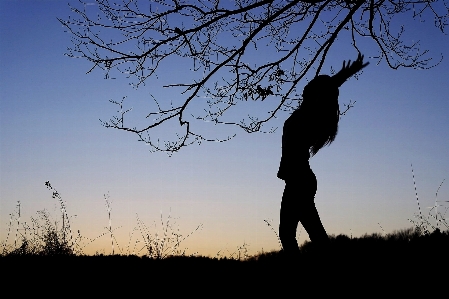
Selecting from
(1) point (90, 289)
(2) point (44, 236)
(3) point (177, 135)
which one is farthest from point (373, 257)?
(2) point (44, 236)

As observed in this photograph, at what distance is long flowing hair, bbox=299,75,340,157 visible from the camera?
169 inches

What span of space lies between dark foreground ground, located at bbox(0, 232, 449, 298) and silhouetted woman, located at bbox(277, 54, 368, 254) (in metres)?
0.29

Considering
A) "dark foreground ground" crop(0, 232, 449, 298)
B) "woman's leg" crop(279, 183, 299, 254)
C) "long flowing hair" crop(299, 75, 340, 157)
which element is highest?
"long flowing hair" crop(299, 75, 340, 157)

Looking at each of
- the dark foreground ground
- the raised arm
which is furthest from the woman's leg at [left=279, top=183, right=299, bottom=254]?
the raised arm

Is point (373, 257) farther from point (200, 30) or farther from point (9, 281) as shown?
point (200, 30)

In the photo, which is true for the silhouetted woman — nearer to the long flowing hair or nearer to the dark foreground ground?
the long flowing hair

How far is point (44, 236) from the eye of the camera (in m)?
6.72

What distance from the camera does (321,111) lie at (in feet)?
14.2

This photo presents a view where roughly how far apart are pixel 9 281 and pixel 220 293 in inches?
85.7

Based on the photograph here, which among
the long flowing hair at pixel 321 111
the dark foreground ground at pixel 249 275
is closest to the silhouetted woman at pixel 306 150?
the long flowing hair at pixel 321 111

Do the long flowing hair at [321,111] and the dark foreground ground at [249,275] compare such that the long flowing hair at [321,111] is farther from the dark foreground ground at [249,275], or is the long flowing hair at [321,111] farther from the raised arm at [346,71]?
the dark foreground ground at [249,275]

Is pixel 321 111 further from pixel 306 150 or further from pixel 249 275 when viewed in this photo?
pixel 249 275

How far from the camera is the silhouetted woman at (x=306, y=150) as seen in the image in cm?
426

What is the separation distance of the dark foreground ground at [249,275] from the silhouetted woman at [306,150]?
11.6 inches
